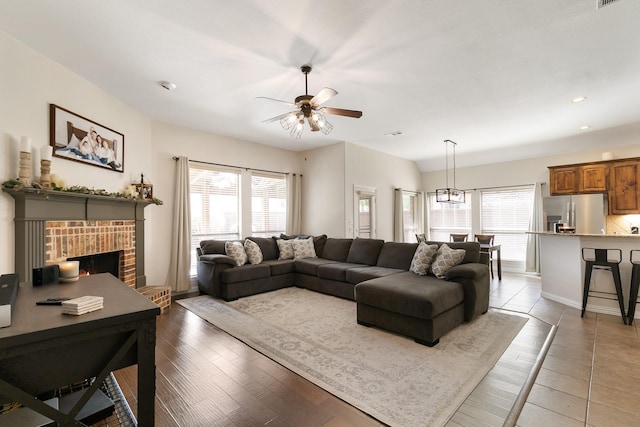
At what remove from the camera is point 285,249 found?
221 inches

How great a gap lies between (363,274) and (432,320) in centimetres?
145

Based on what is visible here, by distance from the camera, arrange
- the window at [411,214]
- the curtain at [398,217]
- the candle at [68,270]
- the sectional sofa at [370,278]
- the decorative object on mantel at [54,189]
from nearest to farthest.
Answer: the candle at [68,270] → the decorative object on mantel at [54,189] → the sectional sofa at [370,278] → the curtain at [398,217] → the window at [411,214]

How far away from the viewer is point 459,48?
107 inches

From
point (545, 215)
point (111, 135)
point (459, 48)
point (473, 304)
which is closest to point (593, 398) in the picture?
point (473, 304)

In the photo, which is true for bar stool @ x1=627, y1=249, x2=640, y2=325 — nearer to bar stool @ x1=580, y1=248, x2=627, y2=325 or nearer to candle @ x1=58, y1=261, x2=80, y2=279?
bar stool @ x1=580, y1=248, x2=627, y2=325

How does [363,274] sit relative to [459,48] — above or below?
below

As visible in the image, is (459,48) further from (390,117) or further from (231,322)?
(231,322)

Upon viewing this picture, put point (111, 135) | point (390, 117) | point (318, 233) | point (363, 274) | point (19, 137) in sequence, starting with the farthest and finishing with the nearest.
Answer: point (318, 233) → point (390, 117) → point (363, 274) → point (111, 135) → point (19, 137)

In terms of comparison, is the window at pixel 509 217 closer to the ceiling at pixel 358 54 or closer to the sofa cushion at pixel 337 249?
the ceiling at pixel 358 54

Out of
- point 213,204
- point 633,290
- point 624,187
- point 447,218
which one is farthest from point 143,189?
point 624,187

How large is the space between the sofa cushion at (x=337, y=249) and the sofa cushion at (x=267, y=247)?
0.98 meters

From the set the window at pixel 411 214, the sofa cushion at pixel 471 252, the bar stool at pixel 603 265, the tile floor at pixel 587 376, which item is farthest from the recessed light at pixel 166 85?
the window at pixel 411 214

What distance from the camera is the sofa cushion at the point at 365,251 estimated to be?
4938mm

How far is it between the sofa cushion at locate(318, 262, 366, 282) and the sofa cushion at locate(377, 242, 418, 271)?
1.38 ft
